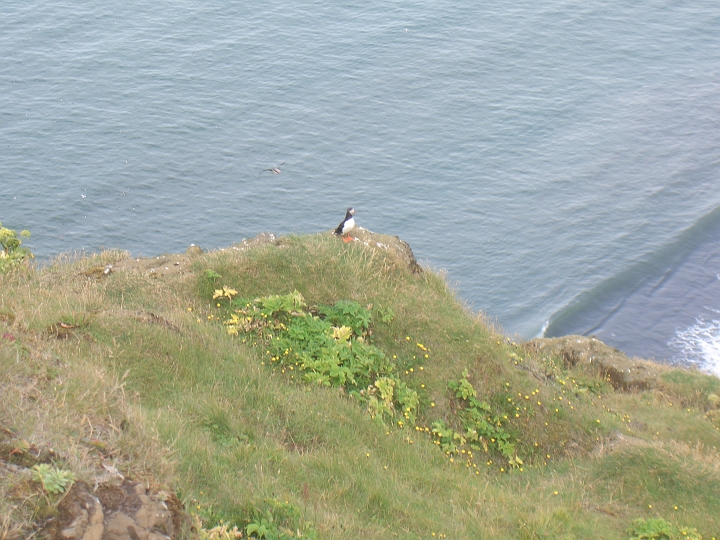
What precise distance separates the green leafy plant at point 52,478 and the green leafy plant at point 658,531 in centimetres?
697

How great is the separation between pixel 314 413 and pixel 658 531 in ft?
15.1

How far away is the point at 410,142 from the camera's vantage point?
1489 inches

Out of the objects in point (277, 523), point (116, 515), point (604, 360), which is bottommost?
point (604, 360)

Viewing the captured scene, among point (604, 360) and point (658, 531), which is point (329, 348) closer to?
point (658, 531)

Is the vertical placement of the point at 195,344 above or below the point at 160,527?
below

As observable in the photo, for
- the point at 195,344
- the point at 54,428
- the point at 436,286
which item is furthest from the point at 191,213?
the point at 54,428

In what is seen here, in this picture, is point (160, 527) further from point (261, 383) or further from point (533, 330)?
point (533, 330)

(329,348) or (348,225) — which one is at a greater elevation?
(348,225)

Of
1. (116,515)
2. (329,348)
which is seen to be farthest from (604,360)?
(116,515)

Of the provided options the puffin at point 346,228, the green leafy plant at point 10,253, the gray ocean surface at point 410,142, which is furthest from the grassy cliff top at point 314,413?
the gray ocean surface at point 410,142

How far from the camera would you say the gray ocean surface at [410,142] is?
31.1m

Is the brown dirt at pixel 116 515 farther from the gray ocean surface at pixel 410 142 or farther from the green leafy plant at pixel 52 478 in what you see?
the gray ocean surface at pixel 410 142

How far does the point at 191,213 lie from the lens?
3259cm

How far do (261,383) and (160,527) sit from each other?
4.21 m
